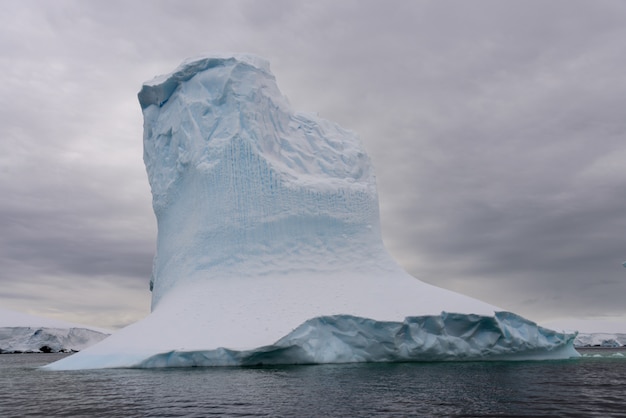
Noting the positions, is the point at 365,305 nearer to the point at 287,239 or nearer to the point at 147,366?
the point at 287,239

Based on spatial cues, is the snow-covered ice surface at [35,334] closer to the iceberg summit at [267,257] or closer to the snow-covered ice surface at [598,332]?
the iceberg summit at [267,257]

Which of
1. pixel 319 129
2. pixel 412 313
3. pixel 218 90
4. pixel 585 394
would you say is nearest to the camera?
pixel 585 394

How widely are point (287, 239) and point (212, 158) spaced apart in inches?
181

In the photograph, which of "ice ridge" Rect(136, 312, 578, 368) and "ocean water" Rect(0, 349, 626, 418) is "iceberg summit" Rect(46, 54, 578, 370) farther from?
"ocean water" Rect(0, 349, 626, 418)

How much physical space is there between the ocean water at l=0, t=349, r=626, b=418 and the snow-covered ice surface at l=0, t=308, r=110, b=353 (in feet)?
129

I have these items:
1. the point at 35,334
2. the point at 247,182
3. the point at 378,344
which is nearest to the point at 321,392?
the point at 378,344

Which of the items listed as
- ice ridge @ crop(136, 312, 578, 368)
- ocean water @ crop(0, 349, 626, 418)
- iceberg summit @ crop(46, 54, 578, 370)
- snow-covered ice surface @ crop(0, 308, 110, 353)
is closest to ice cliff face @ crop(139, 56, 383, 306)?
A: iceberg summit @ crop(46, 54, 578, 370)

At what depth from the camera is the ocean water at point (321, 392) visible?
28.8ft

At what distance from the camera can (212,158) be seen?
71.8 feet

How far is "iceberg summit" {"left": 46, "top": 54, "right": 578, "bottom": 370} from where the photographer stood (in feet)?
53.2

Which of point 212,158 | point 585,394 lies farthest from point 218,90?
point 585,394

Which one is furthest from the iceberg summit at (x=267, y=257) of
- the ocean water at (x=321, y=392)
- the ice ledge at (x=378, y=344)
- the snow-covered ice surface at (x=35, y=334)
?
the snow-covered ice surface at (x=35, y=334)

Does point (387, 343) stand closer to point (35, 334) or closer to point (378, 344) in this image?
point (378, 344)

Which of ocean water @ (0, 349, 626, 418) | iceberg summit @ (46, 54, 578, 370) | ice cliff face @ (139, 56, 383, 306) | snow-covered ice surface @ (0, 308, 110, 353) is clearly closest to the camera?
ocean water @ (0, 349, 626, 418)
